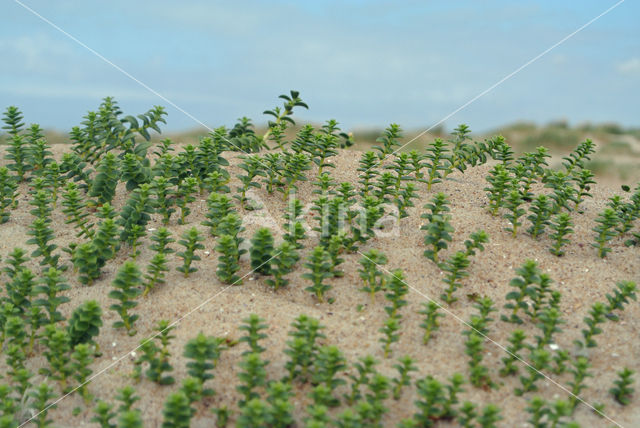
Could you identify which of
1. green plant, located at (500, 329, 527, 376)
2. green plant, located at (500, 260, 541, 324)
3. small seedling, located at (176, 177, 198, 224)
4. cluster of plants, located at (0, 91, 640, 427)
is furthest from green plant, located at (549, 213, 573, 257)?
small seedling, located at (176, 177, 198, 224)

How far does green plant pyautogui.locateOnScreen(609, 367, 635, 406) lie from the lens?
5086 millimetres

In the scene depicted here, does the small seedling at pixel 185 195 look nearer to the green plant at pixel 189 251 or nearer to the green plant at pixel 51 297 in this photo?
the green plant at pixel 189 251

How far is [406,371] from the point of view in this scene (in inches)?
198

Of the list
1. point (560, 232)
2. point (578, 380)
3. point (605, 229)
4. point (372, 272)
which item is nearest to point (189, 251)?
point (372, 272)

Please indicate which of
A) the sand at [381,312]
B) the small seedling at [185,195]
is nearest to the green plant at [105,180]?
the sand at [381,312]

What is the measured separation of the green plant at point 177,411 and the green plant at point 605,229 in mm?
4302

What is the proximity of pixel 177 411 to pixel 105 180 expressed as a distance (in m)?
3.86

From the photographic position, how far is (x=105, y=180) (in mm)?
7805

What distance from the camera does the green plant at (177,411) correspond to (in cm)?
462

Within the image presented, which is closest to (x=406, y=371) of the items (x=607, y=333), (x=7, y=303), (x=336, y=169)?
(x=607, y=333)

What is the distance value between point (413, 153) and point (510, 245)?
5.54 feet

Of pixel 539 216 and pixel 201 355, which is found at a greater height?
pixel 539 216

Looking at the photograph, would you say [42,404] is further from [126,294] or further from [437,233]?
[437,233]

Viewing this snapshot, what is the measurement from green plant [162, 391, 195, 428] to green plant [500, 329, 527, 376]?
7.80ft
